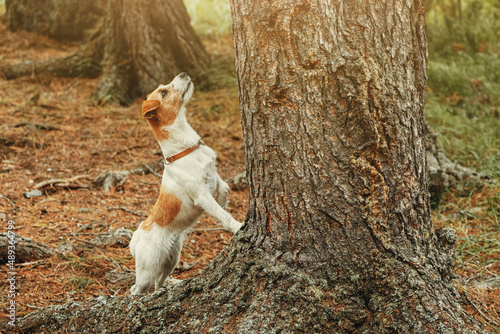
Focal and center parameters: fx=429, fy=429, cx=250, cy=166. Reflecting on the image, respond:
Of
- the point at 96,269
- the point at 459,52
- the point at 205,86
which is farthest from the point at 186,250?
the point at 459,52

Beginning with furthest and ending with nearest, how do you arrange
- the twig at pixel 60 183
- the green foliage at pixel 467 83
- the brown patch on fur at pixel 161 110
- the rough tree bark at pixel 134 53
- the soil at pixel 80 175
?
the rough tree bark at pixel 134 53 → the green foliage at pixel 467 83 → the twig at pixel 60 183 → the soil at pixel 80 175 → the brown patch on fur at pixel 161 110

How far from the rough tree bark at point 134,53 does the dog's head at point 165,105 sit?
12.5ft

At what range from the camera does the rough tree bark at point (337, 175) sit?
1.90m

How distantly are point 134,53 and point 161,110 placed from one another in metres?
4.36

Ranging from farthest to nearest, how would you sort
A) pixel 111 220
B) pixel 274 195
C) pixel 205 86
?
1. pixel 205 86
2. pixel 111 220
3. pixel 274 195

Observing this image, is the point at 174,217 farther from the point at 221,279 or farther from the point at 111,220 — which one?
the point at 111,220

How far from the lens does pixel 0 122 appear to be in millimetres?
5805

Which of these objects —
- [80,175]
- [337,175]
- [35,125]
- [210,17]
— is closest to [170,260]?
[337,175]

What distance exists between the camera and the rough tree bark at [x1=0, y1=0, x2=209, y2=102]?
6.92 metres

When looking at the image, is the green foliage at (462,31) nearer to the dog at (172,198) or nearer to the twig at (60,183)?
the dog at (172,198)

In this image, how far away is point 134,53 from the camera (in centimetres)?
704

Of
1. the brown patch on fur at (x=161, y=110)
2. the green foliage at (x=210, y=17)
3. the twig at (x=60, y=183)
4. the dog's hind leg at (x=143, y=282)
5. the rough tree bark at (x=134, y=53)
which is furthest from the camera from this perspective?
the green foliage at (x=210, y=17)

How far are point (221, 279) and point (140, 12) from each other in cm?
577

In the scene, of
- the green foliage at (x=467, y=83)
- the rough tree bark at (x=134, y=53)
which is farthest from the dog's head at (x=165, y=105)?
the rough tree bark at (x=134, y=53)
